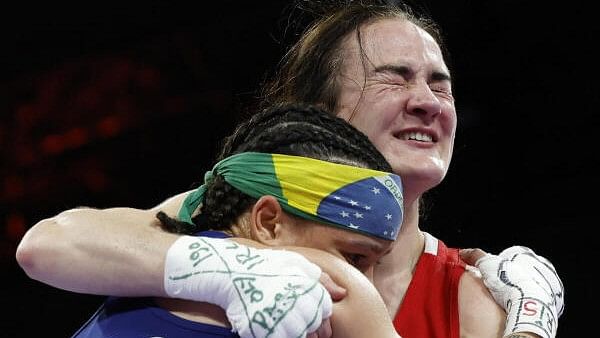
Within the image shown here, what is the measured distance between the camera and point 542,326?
1.70 meters

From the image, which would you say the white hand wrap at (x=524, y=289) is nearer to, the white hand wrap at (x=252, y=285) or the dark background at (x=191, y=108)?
the white hand wrap at (x=252, y=285)

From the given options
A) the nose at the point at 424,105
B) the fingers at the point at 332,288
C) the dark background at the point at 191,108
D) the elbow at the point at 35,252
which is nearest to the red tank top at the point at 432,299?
the nose at the point at 424,105

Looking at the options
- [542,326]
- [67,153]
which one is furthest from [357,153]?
[67,153]

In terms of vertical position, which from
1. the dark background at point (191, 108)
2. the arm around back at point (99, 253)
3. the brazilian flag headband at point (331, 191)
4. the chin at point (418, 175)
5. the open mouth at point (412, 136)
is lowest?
the dark background at point (191, 108)

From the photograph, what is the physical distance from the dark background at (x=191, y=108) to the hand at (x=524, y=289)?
6.48 feet

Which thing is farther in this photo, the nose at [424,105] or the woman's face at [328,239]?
the nose at [424,105]

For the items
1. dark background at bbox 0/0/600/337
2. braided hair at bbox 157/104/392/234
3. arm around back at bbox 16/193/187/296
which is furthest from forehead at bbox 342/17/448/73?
dark background at bbox 0/0/600/337

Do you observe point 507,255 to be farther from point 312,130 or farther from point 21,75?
point 21,75

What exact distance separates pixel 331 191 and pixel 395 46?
83cm

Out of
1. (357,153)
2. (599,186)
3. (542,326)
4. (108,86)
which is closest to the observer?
(357,153)

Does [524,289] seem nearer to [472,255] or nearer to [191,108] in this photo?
[472,255]

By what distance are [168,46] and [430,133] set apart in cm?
250

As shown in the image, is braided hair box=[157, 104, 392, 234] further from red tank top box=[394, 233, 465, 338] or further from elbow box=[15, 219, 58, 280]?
red tank top box=[394, 233, 465, 338]

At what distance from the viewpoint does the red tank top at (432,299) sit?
73.6 inches
